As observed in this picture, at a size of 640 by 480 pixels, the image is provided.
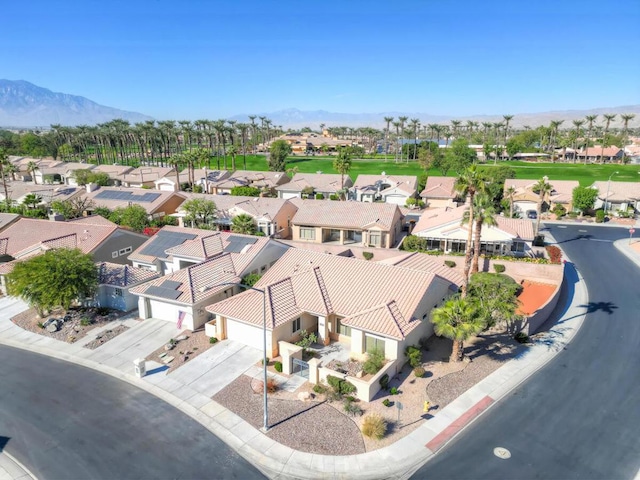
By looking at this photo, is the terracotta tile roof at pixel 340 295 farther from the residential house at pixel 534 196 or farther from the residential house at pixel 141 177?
the residential house at pixel 141 177

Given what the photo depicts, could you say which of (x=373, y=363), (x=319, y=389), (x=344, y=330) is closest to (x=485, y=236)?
(x=344, y=330)

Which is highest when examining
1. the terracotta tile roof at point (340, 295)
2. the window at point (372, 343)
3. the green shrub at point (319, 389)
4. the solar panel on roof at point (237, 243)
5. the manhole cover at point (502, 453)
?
the solar panel on roof at point (237, 243)

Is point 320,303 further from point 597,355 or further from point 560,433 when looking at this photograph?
point 597,355

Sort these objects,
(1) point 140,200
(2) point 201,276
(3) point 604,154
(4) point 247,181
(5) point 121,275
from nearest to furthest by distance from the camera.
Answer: (2) point 201,276 < (5) point 121,275 < (1) point 140,200 < (4) point 247,181 < (3) point 604,154

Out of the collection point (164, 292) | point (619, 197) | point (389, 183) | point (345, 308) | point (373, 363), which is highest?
point (389, 183)

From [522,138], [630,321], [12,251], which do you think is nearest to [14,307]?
[12,251]

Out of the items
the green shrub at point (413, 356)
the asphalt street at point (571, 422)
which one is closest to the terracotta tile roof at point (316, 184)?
the asphalt street at point (571, 422)

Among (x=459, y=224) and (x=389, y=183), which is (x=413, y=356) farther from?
(x=389, y=183)
